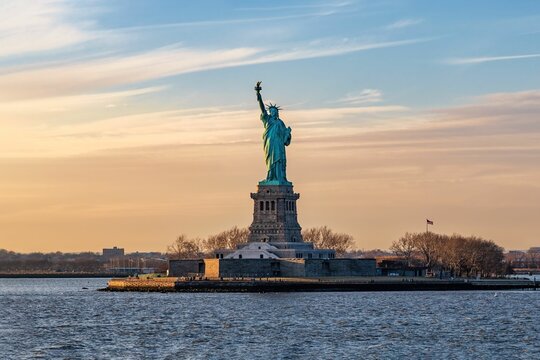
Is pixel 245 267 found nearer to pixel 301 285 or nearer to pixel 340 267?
pixel 340 267

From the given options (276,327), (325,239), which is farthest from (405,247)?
(276,327)

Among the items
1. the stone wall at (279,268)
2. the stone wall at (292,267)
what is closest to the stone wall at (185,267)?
the stone wall at (279,268)

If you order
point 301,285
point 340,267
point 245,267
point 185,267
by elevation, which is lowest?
point 301,285

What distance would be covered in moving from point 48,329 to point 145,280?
60.5 m

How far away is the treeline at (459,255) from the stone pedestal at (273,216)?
3510 centimetres

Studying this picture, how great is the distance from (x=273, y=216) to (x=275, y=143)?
8.38m

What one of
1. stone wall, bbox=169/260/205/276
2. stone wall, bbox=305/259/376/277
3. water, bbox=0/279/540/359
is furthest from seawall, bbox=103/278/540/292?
water, bbox=0/279/540/359

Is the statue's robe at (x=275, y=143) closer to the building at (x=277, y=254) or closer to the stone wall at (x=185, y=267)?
the building at (x=277, y=254)

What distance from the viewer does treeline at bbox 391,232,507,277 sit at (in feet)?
572

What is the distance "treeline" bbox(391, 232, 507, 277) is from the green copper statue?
36.0 metres

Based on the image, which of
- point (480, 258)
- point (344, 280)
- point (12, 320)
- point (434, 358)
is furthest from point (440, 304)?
point (480, 258)

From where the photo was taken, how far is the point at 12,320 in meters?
95.3

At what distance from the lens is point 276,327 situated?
82625 mm

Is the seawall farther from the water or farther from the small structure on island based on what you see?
the water
